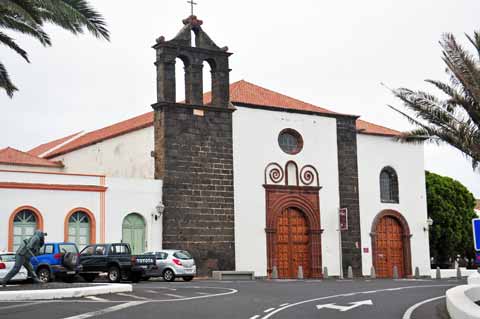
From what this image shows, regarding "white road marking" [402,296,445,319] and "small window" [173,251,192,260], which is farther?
"small window" [173,251,192,260]

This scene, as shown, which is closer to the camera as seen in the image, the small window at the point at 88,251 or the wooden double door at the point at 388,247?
the small window at the point at 88,251

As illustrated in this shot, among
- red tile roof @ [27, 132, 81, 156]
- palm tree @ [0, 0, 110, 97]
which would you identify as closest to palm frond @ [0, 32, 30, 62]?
palm tree @ [0, 0, 110, 97]

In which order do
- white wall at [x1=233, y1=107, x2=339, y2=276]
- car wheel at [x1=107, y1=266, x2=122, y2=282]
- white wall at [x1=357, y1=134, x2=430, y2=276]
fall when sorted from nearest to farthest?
car wheel at [x1=107, y1=266, x2=122, y2=282] → white wall at [x1=233, y1=107, x2=339, y2=276] → white wall at [x1=357, y1=134, x2=430, y2=276]

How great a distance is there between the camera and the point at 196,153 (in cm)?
3862

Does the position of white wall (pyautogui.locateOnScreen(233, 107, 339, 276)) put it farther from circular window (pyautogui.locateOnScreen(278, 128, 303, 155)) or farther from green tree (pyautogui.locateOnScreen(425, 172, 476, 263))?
green tree (pyautogui.locateOnScreen(425, 172, 476, 263))

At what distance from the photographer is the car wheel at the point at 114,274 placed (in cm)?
2959

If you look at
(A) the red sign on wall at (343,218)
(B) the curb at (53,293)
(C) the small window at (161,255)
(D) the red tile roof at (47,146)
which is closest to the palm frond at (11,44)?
(B) the curb at (53,293)

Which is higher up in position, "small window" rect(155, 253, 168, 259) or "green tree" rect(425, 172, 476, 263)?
"green tree" rect(425, 172, 476, 263)

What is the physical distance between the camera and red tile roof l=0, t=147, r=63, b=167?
4800cm

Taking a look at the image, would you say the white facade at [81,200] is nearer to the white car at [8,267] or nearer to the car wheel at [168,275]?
the car wheel at [168,275]

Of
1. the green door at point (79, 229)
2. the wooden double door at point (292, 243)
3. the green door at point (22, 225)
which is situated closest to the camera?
the green door at point (22, 225)

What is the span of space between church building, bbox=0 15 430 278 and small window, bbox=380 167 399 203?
0.20ft

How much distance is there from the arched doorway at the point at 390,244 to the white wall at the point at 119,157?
13.5 meters

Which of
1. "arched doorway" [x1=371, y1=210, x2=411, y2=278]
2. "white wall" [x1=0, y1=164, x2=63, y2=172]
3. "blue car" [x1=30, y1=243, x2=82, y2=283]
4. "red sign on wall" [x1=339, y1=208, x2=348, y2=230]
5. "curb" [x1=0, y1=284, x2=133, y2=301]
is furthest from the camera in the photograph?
"white wall" [x1=0, y1=164, x2=63, y2=172]
